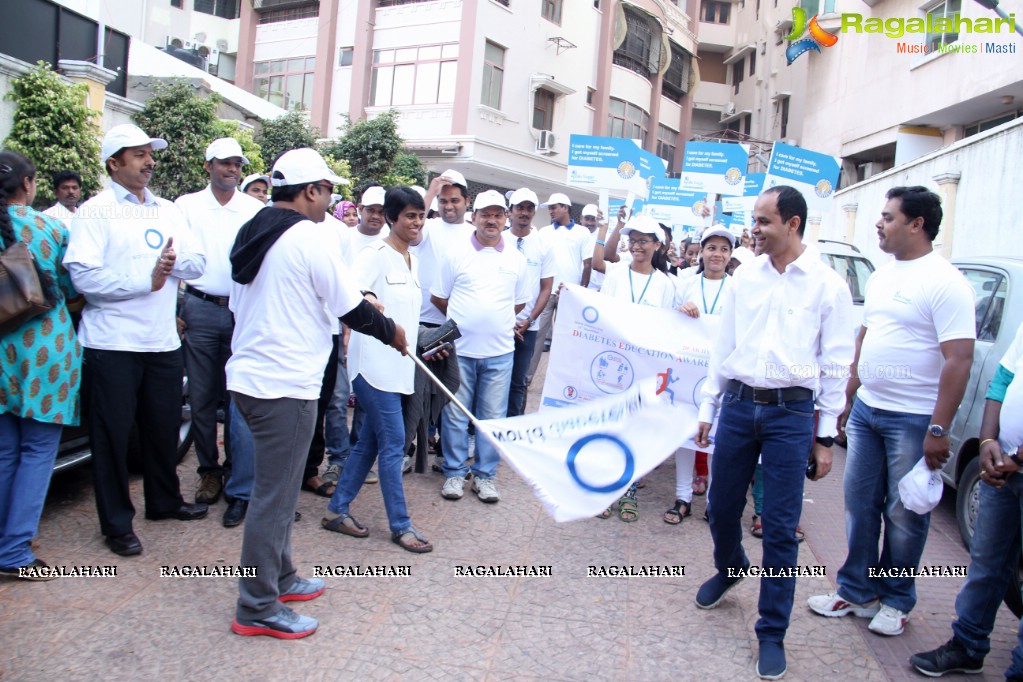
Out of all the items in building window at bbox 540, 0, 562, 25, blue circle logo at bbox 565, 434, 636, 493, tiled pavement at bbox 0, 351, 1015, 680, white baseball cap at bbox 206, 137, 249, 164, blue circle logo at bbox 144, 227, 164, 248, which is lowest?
tiled pavement at bbox 0, 351, 1015, 680

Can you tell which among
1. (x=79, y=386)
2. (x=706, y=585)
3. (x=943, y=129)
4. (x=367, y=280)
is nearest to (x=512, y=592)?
(x=706, y=585)

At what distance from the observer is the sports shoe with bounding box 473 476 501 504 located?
18.1ft

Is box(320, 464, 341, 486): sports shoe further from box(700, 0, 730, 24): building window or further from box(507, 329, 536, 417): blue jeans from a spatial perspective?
box(700, 0, 730, 24): building window

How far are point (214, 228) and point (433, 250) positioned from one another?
1513mm

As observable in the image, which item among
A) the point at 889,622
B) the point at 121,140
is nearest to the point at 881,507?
the point at 889,622

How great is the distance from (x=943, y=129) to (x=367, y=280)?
2193 cm

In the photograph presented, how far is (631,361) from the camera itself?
221 inches

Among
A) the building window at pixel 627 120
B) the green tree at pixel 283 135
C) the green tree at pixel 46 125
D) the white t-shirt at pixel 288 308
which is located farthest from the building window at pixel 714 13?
the white t-shirt at pixel 288 308

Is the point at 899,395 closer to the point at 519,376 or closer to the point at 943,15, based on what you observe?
the point at 519,376

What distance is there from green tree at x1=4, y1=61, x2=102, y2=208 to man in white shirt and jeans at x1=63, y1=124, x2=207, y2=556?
6.53 meters

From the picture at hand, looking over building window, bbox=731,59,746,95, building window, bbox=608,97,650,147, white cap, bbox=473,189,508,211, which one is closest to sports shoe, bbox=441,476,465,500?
white cap, bbox=473,189,508,211

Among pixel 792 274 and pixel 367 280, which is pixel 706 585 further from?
pixel 367 280

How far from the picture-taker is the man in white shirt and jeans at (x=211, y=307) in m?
4.90

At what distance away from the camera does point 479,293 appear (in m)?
5.52
